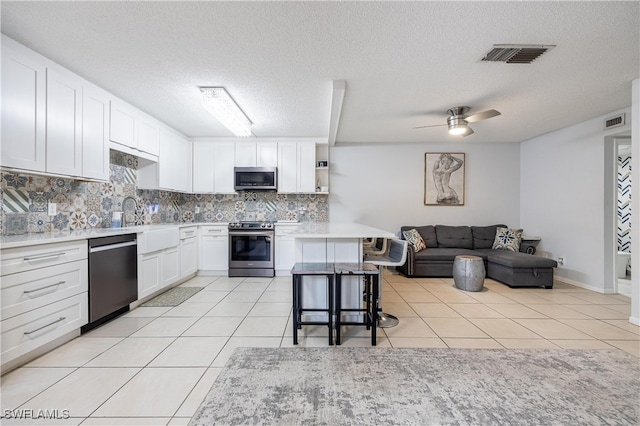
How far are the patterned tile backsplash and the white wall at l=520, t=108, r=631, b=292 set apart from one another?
12.8 feet

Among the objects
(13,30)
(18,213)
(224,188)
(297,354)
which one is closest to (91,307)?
(18,213)

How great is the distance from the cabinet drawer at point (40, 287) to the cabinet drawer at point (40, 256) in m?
0.04

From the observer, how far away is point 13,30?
Answer: 1943mm

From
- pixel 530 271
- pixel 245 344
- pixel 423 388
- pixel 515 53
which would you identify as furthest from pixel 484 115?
pixel 245 344

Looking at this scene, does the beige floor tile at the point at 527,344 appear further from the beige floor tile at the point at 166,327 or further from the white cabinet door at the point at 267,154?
the white cabinet door at the point at 267,154

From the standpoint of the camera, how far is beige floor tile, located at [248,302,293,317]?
2.90m

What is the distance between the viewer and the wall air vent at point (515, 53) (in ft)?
6.87

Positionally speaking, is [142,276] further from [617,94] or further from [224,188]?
[617,94]

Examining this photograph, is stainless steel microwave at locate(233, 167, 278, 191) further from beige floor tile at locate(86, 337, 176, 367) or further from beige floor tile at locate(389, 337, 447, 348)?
beige floor tile at locate(389, 337, 447, 348)

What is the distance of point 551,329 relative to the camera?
2.57 meters

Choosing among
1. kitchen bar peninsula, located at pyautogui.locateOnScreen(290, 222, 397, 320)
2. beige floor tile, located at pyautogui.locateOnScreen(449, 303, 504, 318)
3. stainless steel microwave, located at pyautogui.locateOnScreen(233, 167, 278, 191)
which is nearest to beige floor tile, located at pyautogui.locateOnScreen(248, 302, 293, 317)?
kitchen bar peninsula, located at pyautogui.locateOnScreen(290, 222, 397, 320)

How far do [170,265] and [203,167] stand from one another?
1.92 m

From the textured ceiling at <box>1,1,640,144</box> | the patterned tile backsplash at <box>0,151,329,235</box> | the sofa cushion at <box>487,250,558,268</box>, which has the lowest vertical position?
the sofa cushion at <box>487,250,558,268</box>

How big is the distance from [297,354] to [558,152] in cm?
520
